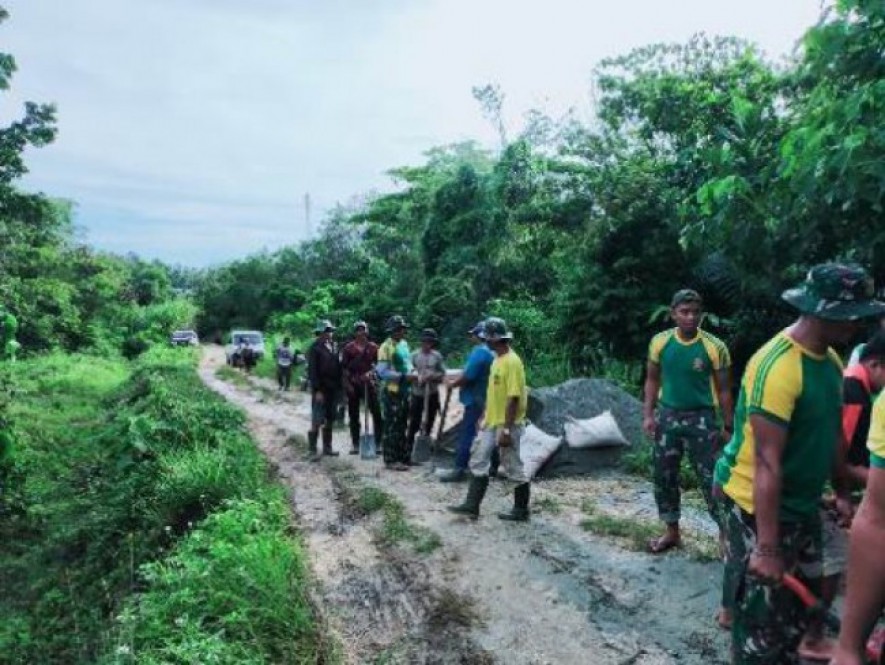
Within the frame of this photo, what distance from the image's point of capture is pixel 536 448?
9008 millimetres

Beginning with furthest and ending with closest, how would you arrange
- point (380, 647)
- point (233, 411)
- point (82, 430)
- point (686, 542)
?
point (82, 430) < point (233, 411) < point (686, 542) < point (380, 647)

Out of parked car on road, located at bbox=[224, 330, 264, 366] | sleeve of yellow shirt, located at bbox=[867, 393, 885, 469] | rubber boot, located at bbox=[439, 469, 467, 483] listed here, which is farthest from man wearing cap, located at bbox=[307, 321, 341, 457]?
parked car on road, located at bbox=[224, 330, 264, 366]

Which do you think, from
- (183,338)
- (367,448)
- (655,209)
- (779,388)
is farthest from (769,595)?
(183,338)

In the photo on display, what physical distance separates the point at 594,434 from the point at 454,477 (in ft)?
5.85

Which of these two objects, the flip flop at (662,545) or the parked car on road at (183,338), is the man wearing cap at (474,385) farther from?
the parked car on road at (183,338)

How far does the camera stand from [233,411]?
12586mm

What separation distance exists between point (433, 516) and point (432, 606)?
2.06m

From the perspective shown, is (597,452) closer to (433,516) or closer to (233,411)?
(433,516)

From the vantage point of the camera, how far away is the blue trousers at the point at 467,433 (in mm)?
8562

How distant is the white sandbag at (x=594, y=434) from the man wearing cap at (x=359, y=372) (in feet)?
10.1

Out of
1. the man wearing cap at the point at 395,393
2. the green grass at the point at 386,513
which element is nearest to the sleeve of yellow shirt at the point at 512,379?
the green grass at the point at 386,513

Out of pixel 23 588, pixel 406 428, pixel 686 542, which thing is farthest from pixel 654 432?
pixel 23 588

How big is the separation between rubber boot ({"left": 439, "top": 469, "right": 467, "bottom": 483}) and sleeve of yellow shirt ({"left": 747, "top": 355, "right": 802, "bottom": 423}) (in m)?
6.21

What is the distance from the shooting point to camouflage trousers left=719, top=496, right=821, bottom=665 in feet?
9.39
